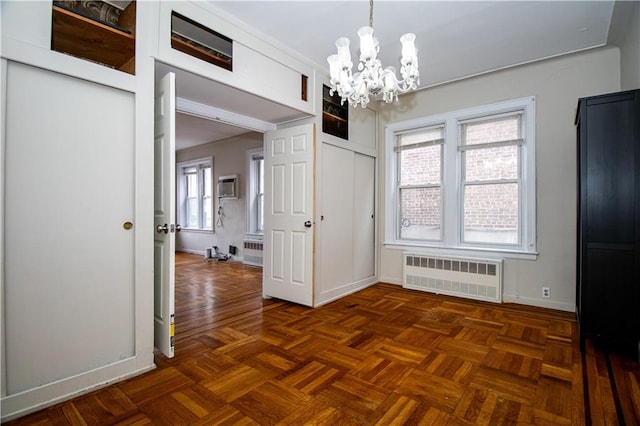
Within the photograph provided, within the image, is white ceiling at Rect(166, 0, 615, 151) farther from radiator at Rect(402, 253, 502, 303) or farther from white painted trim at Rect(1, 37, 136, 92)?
radiator at Rect(402, 253, 502, 303)

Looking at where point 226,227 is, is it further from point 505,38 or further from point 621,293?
point 621,293

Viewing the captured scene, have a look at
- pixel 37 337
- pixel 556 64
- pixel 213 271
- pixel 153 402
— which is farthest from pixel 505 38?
pixel 213 271

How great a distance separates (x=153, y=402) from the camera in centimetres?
174

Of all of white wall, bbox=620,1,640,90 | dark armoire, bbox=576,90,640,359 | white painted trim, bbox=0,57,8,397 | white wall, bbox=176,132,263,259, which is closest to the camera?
white painted trim, bbox=0,57,8,397

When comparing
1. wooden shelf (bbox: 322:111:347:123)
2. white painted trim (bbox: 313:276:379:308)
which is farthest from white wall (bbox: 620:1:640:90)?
white painted trim (bbox: 313:276:379:308)

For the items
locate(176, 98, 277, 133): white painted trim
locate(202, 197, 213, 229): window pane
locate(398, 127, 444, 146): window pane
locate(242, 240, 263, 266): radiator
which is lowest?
locate(242, 240, 263, 266): radiator

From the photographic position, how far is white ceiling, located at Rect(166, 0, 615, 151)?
2514 millimetres

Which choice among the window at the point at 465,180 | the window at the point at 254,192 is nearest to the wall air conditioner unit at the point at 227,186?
the window at the point at 254,192

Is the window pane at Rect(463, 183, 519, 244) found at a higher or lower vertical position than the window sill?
higher

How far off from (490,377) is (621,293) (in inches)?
47.0

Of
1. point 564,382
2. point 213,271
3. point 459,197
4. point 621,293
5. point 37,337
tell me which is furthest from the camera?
point 213,271

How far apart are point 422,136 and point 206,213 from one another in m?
5.36

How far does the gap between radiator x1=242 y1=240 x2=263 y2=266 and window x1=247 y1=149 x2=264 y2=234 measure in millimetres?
272

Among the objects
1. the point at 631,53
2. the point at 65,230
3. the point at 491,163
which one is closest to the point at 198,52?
the point at 65,230
